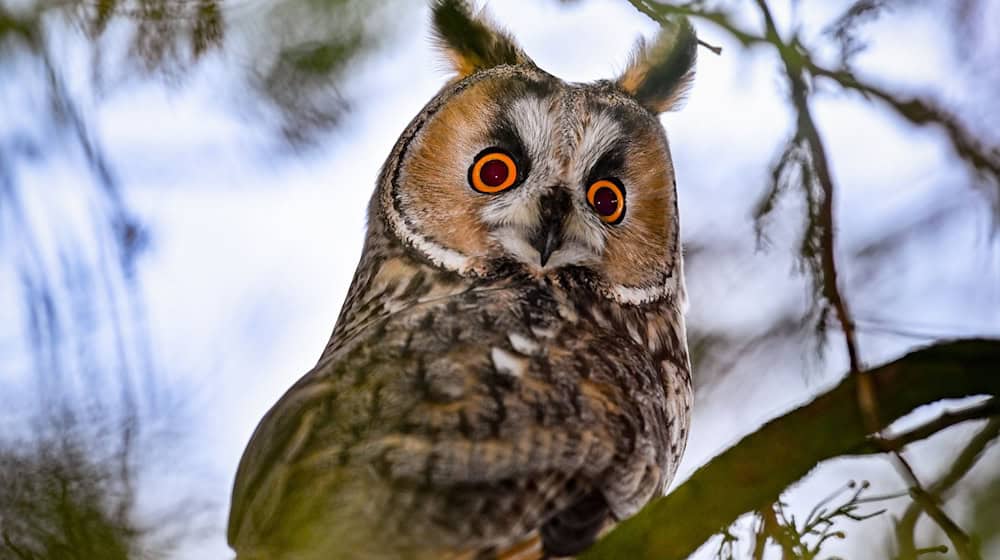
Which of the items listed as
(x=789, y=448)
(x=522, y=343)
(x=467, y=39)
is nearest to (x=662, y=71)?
(x=467, y=39)

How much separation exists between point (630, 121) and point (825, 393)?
4.41ft

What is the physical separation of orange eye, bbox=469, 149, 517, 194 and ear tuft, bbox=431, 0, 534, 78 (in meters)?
0.46

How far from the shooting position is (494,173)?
2.48 metres

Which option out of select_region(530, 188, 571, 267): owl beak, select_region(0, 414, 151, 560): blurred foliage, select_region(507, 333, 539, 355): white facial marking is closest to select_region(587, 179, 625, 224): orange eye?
select_region(530, 188, 571, 267): owl beak

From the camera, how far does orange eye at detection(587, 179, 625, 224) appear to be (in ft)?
8.10

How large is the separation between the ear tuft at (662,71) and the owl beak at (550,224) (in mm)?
643

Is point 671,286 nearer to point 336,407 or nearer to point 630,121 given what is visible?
point 630,121

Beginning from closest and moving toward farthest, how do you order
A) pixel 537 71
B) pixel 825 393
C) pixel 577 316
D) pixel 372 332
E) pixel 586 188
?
pixel 825 393 < pixel 372 332 < pixel 577 316 < pixel 586 188 < pixel 537 71

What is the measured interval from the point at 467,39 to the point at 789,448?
1846 mm

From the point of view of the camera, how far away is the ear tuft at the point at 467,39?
288 cm

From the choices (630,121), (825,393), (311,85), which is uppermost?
(630,121)

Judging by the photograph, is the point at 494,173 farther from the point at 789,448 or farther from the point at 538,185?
the point at 789,448

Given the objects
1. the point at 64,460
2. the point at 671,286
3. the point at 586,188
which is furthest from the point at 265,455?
the point at 671,286

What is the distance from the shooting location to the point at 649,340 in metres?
2.52
